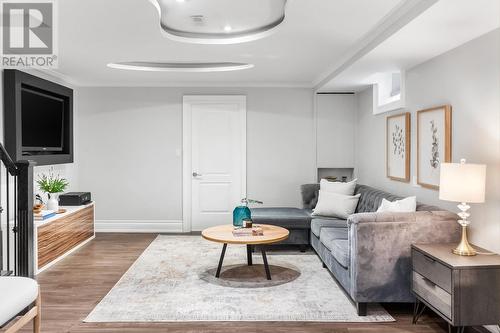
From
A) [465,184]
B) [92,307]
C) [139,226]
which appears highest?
[465,184]

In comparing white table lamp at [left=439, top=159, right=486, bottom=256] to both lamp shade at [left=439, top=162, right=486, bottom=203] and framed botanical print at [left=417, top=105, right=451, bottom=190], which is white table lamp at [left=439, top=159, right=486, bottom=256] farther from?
framed botanical print at [left=417, top=105, right=451, bottom=190]

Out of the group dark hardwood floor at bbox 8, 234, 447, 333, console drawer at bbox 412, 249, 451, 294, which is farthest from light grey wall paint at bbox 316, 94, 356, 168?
console drawer at bbox 412, 249, 451, 294

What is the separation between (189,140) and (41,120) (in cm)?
214

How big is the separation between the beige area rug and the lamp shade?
42.7 inches

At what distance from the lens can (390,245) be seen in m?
3.20

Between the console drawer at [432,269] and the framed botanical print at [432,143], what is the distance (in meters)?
1.06

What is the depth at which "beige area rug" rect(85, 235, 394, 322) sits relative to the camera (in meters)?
3.25

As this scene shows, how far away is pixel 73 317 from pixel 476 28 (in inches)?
142

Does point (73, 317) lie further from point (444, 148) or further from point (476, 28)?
point (476, 28)

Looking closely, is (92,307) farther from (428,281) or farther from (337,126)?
(337,126)

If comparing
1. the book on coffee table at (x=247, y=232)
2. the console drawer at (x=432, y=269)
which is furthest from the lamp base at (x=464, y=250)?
the book on coffee table at (x=247, y=232)

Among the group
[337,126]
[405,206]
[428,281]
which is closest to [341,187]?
[337,126]

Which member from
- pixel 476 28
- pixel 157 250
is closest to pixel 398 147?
pixel 476 28

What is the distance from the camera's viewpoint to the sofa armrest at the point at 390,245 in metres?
3.18
